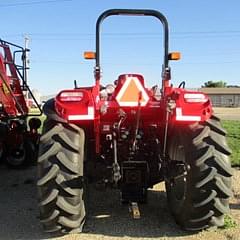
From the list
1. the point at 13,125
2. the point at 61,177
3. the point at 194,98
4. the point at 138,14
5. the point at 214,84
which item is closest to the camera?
the point at 61,177

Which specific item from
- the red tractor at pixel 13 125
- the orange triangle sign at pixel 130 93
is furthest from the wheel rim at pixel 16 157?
the orange triangle sign at pixel 130 93

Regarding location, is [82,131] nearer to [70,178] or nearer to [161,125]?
[70,178]

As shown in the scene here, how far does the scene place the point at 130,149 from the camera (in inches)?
224

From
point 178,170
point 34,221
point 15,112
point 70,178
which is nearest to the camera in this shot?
point 70,178

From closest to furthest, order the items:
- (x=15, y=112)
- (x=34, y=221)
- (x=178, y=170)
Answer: (x=178, y=170), (x=34, y=221), (x=15, y=112)

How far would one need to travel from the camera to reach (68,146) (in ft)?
17.0

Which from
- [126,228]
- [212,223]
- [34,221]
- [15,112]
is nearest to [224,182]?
[212,223]

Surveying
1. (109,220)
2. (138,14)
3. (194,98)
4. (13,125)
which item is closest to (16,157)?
(13,125)

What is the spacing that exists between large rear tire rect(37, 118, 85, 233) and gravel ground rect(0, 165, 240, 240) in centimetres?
28

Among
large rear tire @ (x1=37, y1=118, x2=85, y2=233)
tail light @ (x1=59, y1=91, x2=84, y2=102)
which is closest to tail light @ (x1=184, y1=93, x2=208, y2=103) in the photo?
tail light @ (x1=59, y1=91, x2=84, y2=102)

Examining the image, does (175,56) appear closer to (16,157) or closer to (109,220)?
(109,220)

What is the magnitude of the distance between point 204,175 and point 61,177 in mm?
1489

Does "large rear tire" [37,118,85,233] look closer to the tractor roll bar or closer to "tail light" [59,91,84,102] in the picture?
"tail light" [59,91,84,102]

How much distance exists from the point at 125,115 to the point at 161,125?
0.51m
